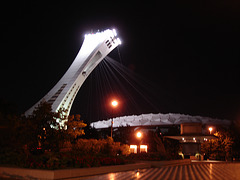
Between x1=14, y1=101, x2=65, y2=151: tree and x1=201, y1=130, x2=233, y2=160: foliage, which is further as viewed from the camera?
x1=201, y1=130, x2=233, y2=160: foliage

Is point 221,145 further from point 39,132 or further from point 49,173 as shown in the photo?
point 49,173

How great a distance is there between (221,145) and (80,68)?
70.2 feet

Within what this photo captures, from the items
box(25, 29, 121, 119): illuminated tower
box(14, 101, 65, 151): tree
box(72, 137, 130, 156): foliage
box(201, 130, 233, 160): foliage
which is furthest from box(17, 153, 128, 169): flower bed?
box(201, 130, 233, 160): foliage

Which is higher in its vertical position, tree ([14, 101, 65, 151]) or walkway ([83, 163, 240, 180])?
tree ([14, 101, 65, 151])

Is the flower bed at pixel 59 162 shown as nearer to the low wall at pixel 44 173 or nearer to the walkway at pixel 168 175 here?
the low wall at pixel 44 173

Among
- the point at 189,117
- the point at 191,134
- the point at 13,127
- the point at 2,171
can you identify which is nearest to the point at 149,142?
the point at 191,134

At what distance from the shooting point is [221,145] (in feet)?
102

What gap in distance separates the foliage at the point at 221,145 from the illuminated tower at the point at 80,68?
18567 millimetres

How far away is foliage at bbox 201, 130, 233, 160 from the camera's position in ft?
99.5

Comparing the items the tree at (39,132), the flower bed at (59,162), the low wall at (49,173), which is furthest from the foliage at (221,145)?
the tree at (39,132)

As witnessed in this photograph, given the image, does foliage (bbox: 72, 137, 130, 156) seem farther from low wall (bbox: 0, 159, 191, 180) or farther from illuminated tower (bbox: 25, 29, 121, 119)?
illuminated tower (bbox: 25, 29, 121, 119)

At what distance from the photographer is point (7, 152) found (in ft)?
39.9

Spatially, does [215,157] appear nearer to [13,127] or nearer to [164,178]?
[164,178]

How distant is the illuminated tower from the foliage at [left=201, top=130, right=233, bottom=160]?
18.6 m
